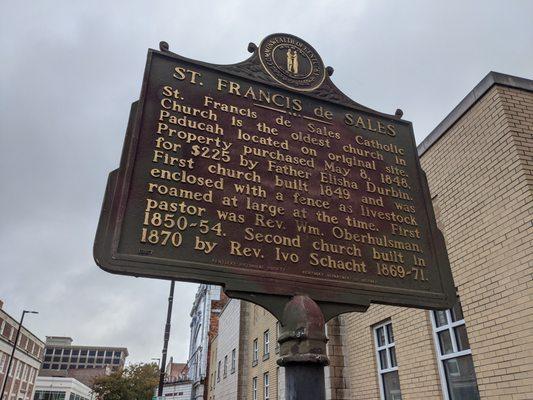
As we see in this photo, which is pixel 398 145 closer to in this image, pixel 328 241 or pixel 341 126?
pixel 341 126

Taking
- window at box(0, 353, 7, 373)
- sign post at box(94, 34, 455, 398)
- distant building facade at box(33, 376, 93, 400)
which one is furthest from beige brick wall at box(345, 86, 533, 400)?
distant building facade at box(33, 376, 93, 400)

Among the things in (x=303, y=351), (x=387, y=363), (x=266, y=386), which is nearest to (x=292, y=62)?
(x=303, y=351)

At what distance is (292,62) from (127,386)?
56367 millimetres

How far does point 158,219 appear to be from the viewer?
11.3 feet

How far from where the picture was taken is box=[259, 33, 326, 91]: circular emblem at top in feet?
15.8

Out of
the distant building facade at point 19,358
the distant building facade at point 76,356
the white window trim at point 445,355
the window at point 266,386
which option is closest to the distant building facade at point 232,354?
the window at point 266,386

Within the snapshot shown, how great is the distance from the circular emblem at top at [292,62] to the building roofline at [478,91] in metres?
4.25

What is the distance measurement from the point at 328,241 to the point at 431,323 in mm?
5617

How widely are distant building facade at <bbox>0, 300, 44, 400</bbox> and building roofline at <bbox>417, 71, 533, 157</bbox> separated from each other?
52.8m

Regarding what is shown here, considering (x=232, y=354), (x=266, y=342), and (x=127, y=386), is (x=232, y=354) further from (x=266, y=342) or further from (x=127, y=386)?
(x=127, y=386)

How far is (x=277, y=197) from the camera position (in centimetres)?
398

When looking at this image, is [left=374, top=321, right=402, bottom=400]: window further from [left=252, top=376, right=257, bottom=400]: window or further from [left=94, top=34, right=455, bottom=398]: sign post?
[left=252, top=376, right=257, bottom=400]: window

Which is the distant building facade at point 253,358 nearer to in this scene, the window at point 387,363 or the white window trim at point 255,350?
the white window trim at point 255,350

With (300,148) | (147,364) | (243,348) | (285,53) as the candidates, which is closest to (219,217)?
(300,148)
